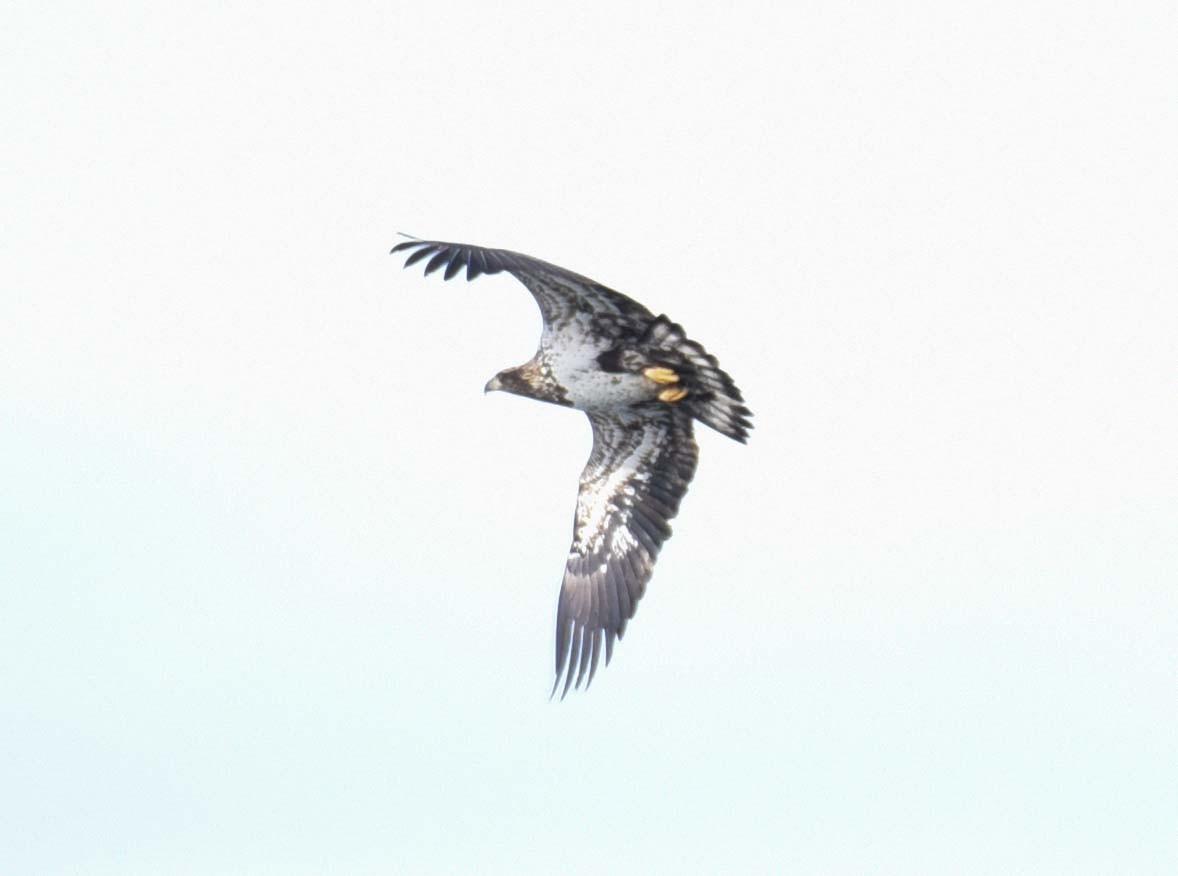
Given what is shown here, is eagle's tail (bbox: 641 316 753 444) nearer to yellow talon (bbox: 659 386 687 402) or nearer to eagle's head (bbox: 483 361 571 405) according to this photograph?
yellow talon (bbox: 659 386 687 402)

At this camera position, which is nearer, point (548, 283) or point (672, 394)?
point (548, 283)

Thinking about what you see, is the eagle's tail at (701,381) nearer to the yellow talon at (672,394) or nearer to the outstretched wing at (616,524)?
the yellow talon at (672,394)

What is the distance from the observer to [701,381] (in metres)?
19.2

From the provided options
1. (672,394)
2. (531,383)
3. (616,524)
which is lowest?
(616,524)

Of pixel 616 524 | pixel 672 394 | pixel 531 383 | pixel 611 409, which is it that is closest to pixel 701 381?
pixel 672 394

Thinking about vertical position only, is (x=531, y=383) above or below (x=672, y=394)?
below

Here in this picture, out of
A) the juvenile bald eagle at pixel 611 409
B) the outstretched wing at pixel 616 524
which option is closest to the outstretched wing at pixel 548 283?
the juvenile bald eagle at pixel 611 409

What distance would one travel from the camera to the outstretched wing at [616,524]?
67.5 feet

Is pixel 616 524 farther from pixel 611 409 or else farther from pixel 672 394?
pixel 672 394

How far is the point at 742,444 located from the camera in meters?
19.3

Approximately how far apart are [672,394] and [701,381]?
0.83 feet

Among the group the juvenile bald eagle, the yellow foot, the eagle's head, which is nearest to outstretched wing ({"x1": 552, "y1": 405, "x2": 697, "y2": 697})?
the juvenile bald eagle

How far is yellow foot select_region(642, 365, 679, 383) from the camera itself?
1902 cm

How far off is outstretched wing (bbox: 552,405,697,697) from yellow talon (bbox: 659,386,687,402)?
1.07m
